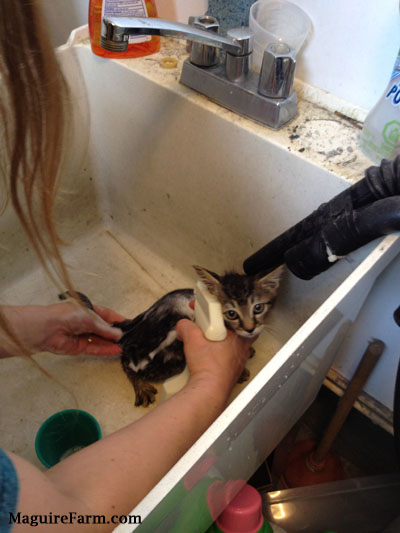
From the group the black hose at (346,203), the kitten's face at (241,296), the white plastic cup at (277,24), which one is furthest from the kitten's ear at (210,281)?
the white plastic cup at (277,24)

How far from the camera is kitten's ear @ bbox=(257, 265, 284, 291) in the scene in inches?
30.5

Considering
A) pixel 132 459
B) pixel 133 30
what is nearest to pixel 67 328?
pixel 132 459

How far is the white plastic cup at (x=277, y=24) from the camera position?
78 cm

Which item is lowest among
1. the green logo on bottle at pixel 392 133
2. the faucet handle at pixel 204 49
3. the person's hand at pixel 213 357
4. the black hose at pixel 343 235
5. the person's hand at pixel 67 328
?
the person's hand at pixel 67 328

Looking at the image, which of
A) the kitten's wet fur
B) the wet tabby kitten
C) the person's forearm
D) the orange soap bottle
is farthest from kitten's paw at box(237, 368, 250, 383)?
the orange soap bottle

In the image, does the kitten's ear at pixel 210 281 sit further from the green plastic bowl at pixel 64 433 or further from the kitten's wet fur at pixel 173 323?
the green plastic bowl at pixel 64 433

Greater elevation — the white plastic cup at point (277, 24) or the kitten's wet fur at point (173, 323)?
the white plastic cup at point (277, 24)

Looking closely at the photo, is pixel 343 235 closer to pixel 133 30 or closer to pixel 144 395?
pixel 133 30

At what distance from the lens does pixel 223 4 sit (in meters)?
0.86

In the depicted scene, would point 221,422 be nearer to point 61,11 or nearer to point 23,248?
point 23,248

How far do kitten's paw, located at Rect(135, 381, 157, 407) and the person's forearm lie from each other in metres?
0.29

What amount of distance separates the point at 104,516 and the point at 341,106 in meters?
0.80

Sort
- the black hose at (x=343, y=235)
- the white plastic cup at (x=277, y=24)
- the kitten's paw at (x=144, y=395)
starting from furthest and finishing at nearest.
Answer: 1. the kitten's paw at (x=144, y=395)
2. the white plastic cup at (x=277, y=24)
3. the black hose at (x=343, y=235)

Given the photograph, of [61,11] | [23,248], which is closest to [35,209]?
[23,248]
